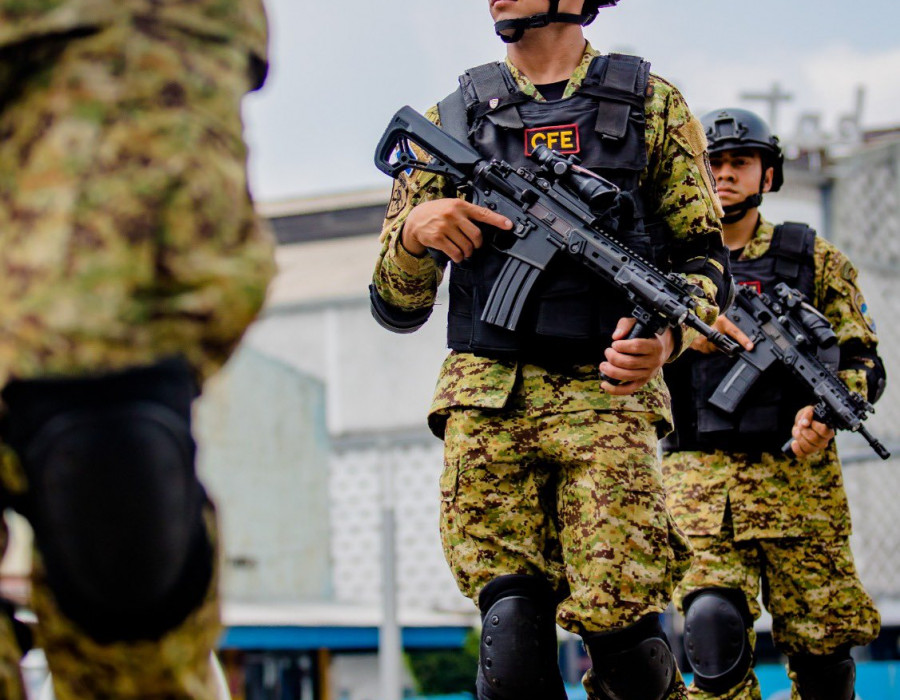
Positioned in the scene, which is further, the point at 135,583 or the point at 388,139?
the point at 388,139

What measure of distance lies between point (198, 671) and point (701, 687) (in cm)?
276

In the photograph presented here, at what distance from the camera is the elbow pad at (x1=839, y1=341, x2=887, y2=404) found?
4895mm

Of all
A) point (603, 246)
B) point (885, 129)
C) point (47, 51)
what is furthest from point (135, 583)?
point (885, 129)

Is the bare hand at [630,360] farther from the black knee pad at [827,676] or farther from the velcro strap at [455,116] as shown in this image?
the black knee pad at [827,676]

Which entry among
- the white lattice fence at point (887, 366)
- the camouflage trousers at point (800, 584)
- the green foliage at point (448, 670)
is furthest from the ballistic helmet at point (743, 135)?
the white lattice fence at point (887, 366)

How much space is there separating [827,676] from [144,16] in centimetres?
346

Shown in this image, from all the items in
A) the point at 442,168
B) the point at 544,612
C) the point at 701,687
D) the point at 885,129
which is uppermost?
the point at 885,129

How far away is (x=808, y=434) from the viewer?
4453mm

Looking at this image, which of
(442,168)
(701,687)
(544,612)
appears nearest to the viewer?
(544,612)

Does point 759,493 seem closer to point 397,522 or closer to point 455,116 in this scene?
point 455,116

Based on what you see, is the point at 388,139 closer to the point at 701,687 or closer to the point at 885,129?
the point at 701,687

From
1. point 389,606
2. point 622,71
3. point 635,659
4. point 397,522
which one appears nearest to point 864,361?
point 622,71

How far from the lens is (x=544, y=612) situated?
3178 millimetres

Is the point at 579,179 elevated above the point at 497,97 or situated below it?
below
